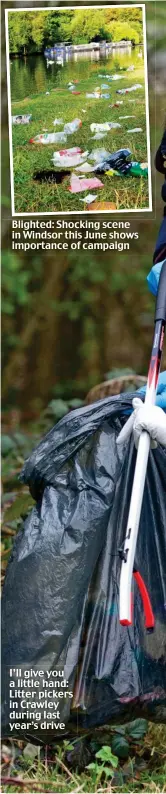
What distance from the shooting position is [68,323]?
329 cm

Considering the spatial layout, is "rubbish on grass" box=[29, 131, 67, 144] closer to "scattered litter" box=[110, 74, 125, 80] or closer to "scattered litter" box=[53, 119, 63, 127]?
"scattered litter" box=[53, 119, 63, 127]

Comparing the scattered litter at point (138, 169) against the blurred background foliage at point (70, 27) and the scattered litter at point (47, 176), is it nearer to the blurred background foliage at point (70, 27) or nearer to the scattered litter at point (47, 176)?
the scattered litter at point (47, 176)

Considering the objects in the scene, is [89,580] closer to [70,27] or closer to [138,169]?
[138,169]

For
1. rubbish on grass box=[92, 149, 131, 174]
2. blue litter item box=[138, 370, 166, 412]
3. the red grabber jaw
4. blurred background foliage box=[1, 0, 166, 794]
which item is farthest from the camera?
blurred background foliage box=[1, 0, 166, 794]

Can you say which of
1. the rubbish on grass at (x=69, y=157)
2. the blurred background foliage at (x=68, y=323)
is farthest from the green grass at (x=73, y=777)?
the rubbish on grass at (x=69, y=157)

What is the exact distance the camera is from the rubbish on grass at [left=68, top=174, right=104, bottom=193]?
2.61 meters

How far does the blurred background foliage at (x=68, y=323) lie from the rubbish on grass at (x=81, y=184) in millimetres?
374

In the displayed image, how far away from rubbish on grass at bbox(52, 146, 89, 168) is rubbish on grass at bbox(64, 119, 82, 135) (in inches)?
1.8

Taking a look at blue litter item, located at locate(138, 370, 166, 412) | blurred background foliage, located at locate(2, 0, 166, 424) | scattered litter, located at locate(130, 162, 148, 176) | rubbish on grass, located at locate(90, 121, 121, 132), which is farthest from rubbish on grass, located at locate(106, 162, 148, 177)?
blue litter item, located at locate(138, 370, 166, 412)

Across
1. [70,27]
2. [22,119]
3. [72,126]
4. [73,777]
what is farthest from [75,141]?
[73,777]

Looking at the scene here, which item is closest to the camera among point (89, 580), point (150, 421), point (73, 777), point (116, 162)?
point (150, 421)

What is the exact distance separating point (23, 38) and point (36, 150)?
305 millimetres

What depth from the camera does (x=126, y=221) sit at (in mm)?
2641

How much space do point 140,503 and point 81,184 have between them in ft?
2.93
